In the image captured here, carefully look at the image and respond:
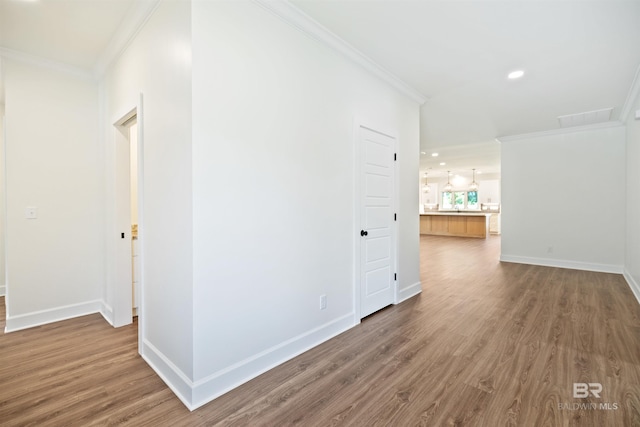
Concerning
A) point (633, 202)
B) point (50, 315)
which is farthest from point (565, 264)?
point (50, 315)

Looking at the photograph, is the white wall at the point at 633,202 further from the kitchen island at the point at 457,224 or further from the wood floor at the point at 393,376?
the kitchen island at the point at 457,224

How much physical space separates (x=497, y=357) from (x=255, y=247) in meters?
2.17

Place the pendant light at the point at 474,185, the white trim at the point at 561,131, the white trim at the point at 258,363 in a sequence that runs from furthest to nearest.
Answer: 1. the pendant light at the point at 474,185
2. the white trim at the point at 561,131
3. the white trim at the point at 258,363

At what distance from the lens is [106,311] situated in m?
3.20

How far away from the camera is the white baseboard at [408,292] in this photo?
364 cm

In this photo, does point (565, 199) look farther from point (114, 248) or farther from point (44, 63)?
point (44, 63)

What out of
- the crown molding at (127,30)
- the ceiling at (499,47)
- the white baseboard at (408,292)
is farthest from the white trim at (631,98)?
the crown molding at (127,30)

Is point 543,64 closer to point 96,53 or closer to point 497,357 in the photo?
point 497,357

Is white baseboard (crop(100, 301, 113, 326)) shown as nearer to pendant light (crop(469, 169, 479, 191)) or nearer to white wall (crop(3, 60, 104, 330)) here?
white wall (crop(3, 60, 104, 330))

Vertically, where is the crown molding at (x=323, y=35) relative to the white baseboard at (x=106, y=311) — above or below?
above

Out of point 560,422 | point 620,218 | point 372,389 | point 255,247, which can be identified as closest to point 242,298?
point 255,247

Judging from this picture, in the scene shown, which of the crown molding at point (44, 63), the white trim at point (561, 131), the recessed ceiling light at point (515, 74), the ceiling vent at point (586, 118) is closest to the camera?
the crown molding at point (44, 63)

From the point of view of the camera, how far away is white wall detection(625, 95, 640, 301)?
151 inches

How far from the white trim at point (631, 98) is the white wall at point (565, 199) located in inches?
23.0
